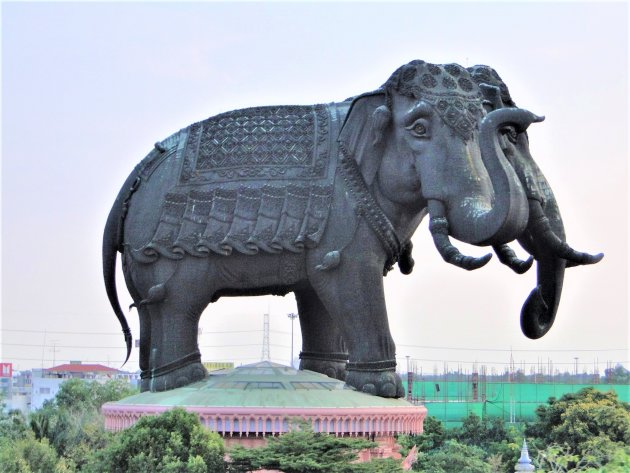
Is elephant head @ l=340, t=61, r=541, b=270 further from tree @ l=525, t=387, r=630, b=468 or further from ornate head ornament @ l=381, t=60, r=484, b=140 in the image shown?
tree @ l=525, t=387, r=630, b=468

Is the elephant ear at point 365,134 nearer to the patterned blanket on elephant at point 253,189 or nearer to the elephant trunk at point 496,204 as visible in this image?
the patterned blanket on elephant at point 253,189

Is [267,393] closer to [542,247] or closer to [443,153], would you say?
[443,153]

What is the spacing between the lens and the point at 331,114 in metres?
17.4

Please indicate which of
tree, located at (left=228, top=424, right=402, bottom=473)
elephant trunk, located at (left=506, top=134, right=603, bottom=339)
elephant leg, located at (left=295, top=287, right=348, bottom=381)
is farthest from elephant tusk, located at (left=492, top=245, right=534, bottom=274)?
tree, located at (left=228, top=424, right=402, bottom=473)

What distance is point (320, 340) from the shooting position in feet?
59.5

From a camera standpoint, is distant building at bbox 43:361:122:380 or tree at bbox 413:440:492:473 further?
distant building at bbox 43:361:122:380

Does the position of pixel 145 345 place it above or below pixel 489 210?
below

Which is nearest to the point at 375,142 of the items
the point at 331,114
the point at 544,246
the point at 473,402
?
the point at 331,114

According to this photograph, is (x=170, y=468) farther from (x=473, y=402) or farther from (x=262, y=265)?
(x=473, y=402)

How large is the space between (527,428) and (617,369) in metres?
51.8

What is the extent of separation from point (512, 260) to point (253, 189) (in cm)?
326

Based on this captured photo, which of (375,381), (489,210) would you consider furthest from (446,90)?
(375,381)

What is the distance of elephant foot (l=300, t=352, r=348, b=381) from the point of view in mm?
18016

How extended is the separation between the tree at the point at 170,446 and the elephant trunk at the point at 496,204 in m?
3.71
